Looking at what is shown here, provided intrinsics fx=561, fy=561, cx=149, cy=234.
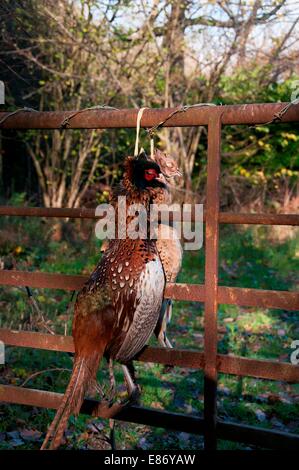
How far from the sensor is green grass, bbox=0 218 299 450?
12.8ft

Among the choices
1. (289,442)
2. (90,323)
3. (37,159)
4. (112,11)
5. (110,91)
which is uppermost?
(112,11)

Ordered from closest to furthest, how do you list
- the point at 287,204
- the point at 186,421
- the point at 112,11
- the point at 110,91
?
the point at 186,421 → the point at 112,11 → the point at 110,91 → the point at 287,204

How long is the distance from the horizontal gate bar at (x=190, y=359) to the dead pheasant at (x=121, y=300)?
10.8 inches

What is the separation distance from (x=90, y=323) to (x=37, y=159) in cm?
813

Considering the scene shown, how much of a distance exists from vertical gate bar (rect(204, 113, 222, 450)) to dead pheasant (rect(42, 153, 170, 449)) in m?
0.25

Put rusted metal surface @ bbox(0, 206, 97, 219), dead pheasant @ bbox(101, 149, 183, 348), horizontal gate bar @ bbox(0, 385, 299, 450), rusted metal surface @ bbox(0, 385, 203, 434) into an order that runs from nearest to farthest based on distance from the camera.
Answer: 1. horizontal gate bar @ bbox(0, 385, 299, 450)
2. rusted metal surface @ bbox(0, 385, 203, 434)
3. rusted metal surface @ bbox(0, 206, 97, 219)
4. dead pheasant @ bbox(101, 149, 183, 348)

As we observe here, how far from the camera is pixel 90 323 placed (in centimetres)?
262

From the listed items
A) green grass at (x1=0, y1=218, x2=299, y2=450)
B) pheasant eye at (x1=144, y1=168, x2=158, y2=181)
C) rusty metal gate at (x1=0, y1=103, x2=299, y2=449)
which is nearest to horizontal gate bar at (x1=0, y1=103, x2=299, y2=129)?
rusty metal gate at (x1=0, y1=103, x2=299, y2=449)

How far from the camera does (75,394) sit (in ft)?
8.41

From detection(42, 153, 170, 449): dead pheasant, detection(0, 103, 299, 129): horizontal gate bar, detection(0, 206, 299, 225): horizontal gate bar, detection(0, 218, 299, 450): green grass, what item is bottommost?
detection(0, 218, 299, 450): green grass

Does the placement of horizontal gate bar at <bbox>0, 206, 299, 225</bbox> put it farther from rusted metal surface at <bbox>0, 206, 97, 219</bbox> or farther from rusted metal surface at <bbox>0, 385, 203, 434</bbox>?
rusted metal surface at <bbox>0, 385, 203, 434</bbox>
